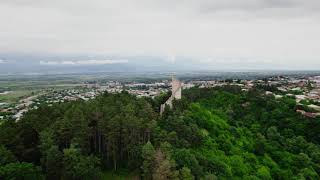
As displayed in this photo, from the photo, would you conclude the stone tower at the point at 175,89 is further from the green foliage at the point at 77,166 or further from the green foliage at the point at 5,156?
the green foliage at the point at 5,156

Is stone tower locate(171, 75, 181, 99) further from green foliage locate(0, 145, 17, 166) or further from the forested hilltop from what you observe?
green foliage locate(0, 145, 17, 166)

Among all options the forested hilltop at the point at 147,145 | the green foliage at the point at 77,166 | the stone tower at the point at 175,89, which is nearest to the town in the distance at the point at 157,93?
the stone tower at the point at 175,89

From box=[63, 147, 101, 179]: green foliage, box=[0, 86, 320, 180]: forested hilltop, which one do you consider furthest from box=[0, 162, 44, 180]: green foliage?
box=[63, 147, 101, 179]: green foliage

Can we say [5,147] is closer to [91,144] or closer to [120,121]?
[91,144]

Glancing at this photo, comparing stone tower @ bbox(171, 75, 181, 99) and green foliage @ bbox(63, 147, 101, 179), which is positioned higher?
stone tower @ bbox(171, 75, 181, 99)

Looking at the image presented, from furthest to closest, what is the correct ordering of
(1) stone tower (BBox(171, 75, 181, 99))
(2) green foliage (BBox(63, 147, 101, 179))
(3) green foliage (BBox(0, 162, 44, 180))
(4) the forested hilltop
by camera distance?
1. (1) stone tower (BBox(171, 75, 181, 99))
2. (4) the forested hilltop
3. (2) green foliage (BBox(63, 147, 101, 179))
4. (3) green foliage (BBox(0, 162, 44, 180))

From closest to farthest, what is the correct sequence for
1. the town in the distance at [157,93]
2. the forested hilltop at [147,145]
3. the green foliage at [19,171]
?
the green foliage at [19,171], the forested hilltop at [147,145], the town in the distance at [157,93]

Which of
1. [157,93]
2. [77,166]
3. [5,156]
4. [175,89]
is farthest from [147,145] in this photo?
[157,93]

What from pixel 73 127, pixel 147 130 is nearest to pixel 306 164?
pixel 147 130
